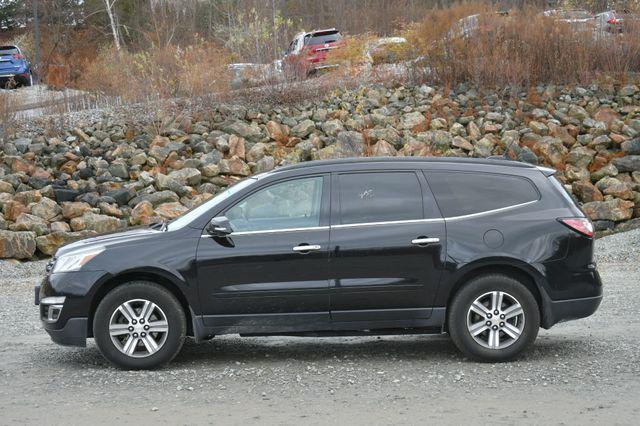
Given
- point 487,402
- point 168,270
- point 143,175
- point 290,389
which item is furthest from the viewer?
point 143,175

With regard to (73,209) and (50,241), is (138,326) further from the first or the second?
(73,209)

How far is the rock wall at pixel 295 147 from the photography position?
17.9m

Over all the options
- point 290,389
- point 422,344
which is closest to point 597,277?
point 422,344

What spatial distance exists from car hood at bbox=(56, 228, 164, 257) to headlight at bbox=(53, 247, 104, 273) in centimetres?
6

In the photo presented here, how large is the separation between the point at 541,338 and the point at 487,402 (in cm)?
237

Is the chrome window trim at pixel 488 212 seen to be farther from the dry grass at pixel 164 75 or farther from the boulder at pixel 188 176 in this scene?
the dry grass at pixel 164 75

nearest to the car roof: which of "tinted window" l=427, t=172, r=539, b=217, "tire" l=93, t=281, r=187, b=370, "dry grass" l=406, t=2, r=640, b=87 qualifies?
"tinted window" l=427, t=172, r=539, b=217

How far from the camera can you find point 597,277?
7.67 metres

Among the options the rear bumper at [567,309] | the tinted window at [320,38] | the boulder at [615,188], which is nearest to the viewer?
the rear bumper at [567,309]

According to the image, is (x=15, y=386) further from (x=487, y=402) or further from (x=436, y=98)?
(x=436, y=98)

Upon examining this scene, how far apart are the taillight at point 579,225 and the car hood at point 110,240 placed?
3.34m

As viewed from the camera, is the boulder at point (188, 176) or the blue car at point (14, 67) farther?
the blue car at point (14, 67)

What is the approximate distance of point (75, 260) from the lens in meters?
7.53

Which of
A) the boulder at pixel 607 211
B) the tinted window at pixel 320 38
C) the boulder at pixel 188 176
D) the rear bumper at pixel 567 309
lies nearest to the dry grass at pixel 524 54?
the tinted window at pixel 320 38
